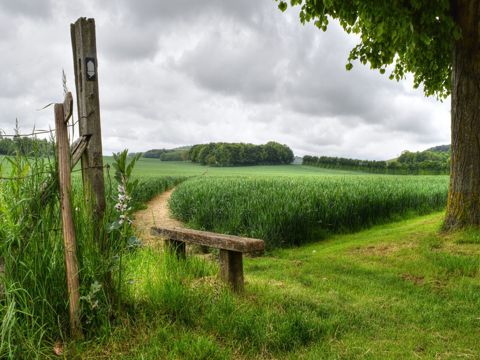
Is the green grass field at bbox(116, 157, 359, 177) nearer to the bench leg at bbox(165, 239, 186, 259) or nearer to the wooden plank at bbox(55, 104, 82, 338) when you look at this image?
the bench leg at bbox(165, 239, 186, 259)

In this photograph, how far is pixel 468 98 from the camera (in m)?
9.51

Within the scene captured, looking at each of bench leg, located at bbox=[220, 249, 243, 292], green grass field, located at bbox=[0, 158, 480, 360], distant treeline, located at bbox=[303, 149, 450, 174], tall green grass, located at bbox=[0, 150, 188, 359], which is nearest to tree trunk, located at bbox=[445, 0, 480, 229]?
green grass field, located at bbox=[0, 158, 480, 360]

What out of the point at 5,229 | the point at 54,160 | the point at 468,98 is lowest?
the point at 5,229

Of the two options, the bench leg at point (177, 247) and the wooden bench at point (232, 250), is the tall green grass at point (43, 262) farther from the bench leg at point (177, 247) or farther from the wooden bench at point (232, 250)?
the bench leg at point (177, 247)

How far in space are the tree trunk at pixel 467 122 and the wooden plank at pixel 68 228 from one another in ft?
28.8

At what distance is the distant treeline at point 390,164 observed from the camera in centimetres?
6034

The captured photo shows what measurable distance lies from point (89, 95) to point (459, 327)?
17.4 feet

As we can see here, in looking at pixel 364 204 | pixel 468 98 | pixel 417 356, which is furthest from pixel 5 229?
pixel 364 204

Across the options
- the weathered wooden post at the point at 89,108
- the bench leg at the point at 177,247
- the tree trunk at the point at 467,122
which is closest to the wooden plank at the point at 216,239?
the bench leg at the point at 177,247

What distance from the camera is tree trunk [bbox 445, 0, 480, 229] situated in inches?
374

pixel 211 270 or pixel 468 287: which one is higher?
pixel 211 270

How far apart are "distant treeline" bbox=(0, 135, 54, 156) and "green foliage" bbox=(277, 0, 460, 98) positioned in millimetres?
7473

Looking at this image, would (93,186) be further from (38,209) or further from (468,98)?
(468,98)

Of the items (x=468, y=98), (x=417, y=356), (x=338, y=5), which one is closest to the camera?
(x=417, y=356)
